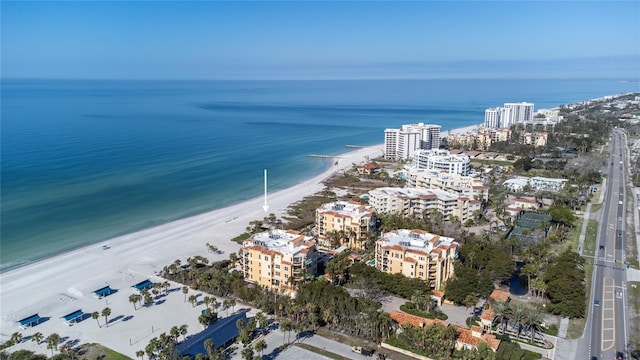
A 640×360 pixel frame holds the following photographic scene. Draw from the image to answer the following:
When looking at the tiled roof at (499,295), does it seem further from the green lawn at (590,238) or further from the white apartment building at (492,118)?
the white apartment building at (492,118)

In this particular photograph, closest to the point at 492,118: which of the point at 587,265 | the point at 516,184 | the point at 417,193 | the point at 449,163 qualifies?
the point at 449,163

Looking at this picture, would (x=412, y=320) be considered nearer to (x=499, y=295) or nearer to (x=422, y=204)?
(x=499, y=295)

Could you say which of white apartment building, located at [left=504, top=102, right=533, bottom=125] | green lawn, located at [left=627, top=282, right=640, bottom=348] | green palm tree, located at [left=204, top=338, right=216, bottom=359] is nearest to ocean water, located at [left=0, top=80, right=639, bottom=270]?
white apartment building, located at [left=504, top=102, right=533, bottom=125]

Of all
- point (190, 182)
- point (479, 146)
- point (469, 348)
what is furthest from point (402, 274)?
point (479, 146)

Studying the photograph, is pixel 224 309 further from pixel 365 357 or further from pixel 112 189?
pixel 112 189

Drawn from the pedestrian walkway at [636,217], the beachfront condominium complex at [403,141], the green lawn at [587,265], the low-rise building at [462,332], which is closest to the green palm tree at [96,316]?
the low-rise building at [462,332]

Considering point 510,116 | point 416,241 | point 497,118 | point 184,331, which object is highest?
point 510,116

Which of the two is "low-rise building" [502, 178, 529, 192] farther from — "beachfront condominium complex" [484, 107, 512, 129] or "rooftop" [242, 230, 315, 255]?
"beachfront condominium complex" [484, 107, 512, 129]
